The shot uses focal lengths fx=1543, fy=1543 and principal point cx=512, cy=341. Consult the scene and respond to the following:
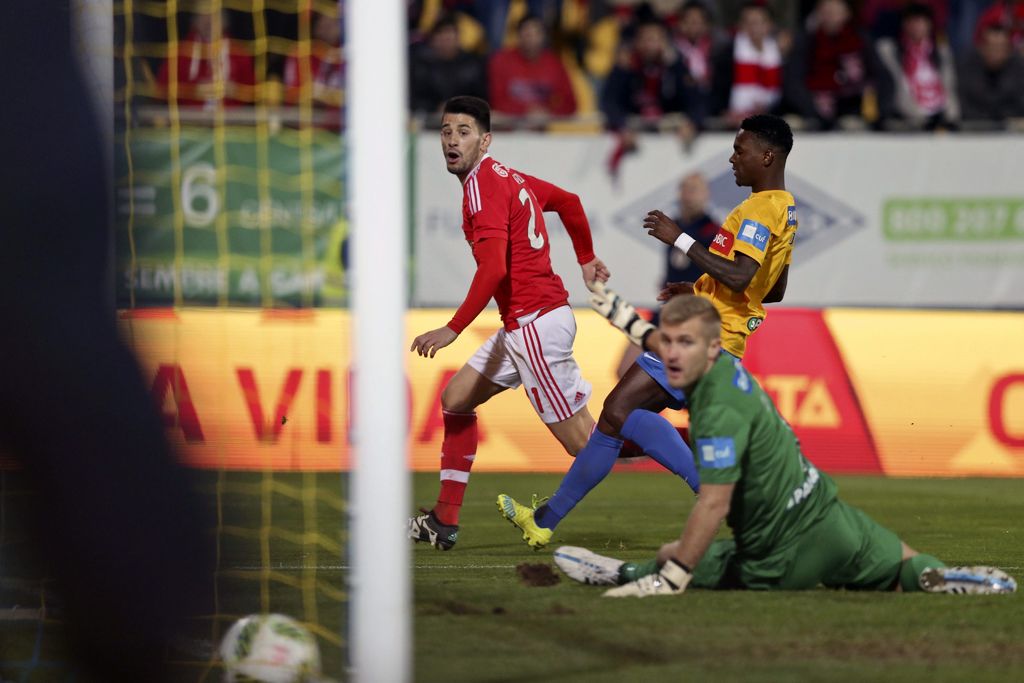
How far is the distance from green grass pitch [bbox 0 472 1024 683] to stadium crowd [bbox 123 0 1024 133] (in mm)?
6921

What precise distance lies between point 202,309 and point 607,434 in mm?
5794

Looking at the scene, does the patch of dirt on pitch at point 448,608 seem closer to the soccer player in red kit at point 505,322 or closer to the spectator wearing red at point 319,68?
the soccer player in red kit at point 505,322

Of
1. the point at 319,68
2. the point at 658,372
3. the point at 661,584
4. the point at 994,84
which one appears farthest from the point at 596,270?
the point at 994,84

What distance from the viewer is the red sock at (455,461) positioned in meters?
7.72

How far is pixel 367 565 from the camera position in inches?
160

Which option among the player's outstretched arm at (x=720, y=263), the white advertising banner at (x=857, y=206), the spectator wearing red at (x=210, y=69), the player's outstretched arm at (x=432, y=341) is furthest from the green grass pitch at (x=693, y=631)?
the white advertising banner at (x=857, y=206)

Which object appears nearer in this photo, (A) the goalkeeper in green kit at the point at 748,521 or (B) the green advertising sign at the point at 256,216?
(A) the goalkeeper in green kit at the point at 748,521

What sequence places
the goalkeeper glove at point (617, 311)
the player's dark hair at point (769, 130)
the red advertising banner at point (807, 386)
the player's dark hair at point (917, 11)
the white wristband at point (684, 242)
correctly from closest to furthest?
1. the goalkeeper glove at point (617, 311)
2. the white wristband at point (684, 242)
3. the player's dark hair at point (769, 130)
4. the red advertising banner at point (807, 386)
5. the player's dark hair at point (917, 11)

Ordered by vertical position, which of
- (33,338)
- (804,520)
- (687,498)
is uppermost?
(33,338)

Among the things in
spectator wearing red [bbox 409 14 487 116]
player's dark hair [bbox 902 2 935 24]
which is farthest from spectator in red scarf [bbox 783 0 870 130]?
spectator wearing red [bbox 409 14 487 116]

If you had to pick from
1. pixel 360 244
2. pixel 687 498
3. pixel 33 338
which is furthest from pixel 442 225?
pixel 33 338

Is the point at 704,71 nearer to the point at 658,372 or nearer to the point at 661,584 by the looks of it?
the point at 658,372

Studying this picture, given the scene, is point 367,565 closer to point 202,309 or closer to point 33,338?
point 33,338

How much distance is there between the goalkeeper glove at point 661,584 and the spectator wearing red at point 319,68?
663cm
